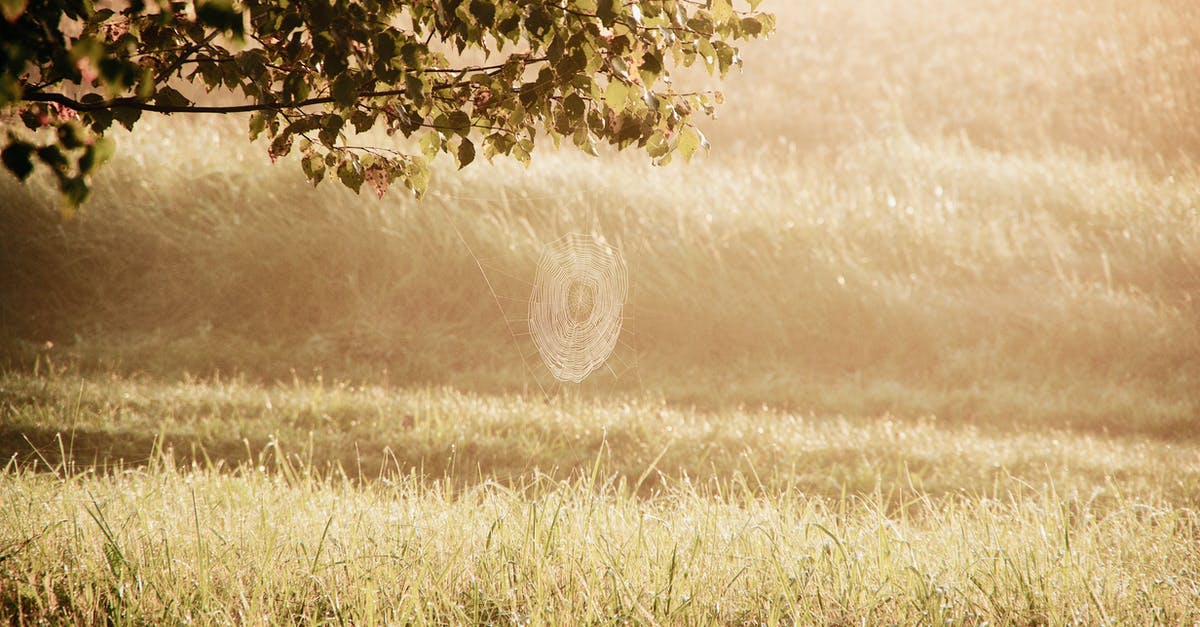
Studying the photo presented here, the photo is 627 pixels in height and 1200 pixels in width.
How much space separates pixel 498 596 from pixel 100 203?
10.8 m

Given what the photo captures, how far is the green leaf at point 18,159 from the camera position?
8.21 feet

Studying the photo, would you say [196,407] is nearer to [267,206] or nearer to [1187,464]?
[267,206]

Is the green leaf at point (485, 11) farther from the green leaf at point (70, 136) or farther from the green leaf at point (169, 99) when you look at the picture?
the green leaf at point (169, 99)

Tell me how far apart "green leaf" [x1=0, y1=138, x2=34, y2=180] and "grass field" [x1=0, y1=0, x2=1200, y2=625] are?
2153 mm

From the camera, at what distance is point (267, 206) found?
12734 mm

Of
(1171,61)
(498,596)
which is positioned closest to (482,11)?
(498,596)

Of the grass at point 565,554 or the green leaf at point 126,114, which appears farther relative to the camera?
the grass at point 565,554

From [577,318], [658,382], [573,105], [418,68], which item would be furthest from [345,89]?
[658,382]

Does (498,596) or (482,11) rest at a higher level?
(482,11)

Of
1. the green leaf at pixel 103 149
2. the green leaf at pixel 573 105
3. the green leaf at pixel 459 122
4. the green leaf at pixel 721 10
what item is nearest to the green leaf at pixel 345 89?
the green leaf at pixel 459 122

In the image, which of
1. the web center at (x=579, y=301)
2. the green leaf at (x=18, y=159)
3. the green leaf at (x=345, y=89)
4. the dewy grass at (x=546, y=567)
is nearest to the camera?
the green leaf at (x=18, y=159)

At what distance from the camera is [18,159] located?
8.23ft

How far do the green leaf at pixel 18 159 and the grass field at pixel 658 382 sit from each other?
2153 millimetres

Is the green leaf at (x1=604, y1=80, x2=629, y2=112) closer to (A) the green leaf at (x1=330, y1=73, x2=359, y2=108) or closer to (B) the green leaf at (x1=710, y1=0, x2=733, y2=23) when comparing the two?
(B) the green leaf at (x1=710, y1=0, x2=733, y2=23)
